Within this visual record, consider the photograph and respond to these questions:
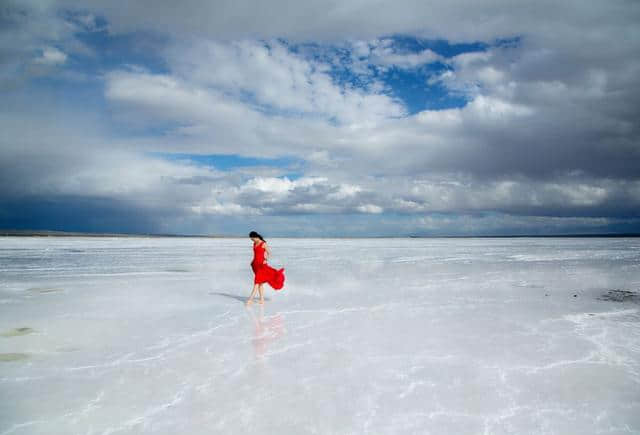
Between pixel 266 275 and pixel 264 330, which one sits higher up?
pixel 266 275

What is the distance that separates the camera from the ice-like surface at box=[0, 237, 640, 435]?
3.74 m

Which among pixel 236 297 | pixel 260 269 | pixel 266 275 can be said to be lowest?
pixel 236 297

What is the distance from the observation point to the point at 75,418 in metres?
3.78

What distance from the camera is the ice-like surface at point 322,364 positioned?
3.74 meters

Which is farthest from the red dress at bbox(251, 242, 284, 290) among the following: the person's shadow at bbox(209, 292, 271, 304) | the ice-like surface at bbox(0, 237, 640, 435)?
the person's shadow at bbox(209, 292, 271, 304)

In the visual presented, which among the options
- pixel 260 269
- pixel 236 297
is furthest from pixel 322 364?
pixel 236 297

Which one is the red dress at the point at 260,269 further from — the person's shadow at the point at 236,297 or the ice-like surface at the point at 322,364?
the person's shadow at the point at 236,297

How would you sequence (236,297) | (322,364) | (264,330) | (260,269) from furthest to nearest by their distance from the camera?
(236,297) < (260,269) < (264,330) < (322,364)

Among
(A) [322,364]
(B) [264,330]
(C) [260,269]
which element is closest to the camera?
(A) [322,364]

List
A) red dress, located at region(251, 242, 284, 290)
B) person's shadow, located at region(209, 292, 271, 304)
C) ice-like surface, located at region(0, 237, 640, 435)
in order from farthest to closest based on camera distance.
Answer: person's shadow, located at region(209, 292, 271, 304) < red dress, located at region(251, 242, 284, 290) < ice-like surface, located at region(0, 237, 640, 435)

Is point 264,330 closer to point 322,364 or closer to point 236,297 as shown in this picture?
point 322,364

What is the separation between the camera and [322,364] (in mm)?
5203

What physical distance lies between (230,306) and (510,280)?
32.0 feet

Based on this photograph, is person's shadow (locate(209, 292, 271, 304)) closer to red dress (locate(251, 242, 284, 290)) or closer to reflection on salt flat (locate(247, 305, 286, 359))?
red dress (locate(251, 242, 284, 290))
